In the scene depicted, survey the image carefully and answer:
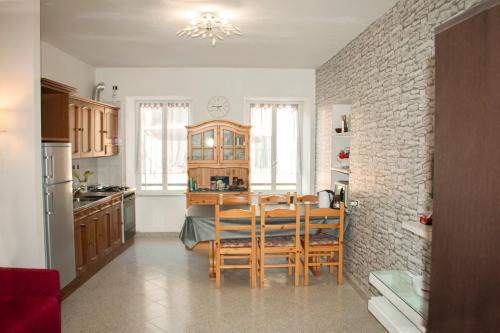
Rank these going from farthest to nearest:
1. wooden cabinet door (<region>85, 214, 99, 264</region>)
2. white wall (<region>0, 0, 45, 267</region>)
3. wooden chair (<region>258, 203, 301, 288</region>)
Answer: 1. wooden cabinet door (<region>85, 214, 99, 264</region>)
2. wooden chair (<region>258, 203, 301, 288</region>)
3. white wall (<region>0, 0, 45, 267</region>)

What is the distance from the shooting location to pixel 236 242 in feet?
14.1

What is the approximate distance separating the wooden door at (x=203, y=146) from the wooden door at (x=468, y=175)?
514cm

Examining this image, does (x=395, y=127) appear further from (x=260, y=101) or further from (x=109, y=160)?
(x=109, y=160)

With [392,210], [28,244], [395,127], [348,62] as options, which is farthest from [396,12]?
[28,244]

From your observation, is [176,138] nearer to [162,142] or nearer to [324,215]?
[162,142]

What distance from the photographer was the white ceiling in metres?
3.54

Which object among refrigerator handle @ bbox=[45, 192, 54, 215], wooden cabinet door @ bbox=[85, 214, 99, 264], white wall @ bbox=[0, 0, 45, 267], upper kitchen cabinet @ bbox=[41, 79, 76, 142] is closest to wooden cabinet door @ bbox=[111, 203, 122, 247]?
wooden cabinet door @ bbox=[85, 214, 99, 264]

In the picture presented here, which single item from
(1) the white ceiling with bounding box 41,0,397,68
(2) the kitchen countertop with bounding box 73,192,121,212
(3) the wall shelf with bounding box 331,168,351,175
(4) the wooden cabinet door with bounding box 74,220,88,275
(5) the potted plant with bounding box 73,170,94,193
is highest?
(1) the white ceiling with bounding box 41,0,397,68

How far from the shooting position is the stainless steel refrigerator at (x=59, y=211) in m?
3.47

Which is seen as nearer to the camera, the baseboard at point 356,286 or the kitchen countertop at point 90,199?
the baseboard at point 356,286

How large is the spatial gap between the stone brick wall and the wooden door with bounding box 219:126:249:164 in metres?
1.85

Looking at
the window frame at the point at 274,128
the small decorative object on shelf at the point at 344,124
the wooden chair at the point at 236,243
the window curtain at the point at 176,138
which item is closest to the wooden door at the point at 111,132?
the window curtain at the point at 176,138

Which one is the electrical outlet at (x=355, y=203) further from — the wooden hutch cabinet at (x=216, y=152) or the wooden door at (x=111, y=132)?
the wooden door at (x=111, y=132)

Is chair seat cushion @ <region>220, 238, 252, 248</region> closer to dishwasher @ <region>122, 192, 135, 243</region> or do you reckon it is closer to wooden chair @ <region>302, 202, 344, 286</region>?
wooden chair @ <region>302, 202, 344, 286</region>
